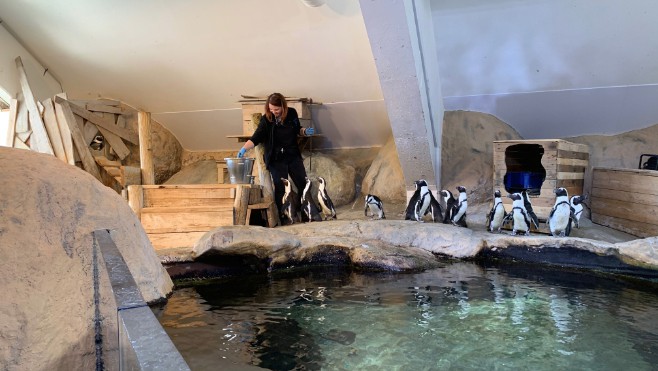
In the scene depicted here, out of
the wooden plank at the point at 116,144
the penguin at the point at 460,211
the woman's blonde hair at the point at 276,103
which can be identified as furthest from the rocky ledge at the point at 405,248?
the wooden plank at the point at 116,144

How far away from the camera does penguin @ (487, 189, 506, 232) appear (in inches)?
196

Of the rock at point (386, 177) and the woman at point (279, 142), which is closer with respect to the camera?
the woman at point (279, 142)

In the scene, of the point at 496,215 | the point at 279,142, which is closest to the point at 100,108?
the point at 279,142

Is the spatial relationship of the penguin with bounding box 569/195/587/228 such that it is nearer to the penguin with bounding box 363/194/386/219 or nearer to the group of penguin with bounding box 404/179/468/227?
the group of penguin with bounding box 404/179/468/227

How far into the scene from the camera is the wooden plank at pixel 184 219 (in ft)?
17.2

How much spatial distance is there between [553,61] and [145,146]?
17.9 ft

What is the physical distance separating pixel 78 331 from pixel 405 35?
3775 mm

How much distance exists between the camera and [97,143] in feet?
24.4

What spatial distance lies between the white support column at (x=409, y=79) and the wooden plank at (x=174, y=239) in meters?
2.74

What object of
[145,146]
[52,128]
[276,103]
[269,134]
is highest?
[276,103]

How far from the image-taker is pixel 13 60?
6.31m

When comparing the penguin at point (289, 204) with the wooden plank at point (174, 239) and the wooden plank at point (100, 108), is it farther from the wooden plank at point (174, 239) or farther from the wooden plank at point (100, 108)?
the wooden plank at point (100, 108)

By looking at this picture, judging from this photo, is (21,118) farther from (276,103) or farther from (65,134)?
(276,103)

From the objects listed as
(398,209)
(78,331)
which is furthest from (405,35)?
(78,331)
